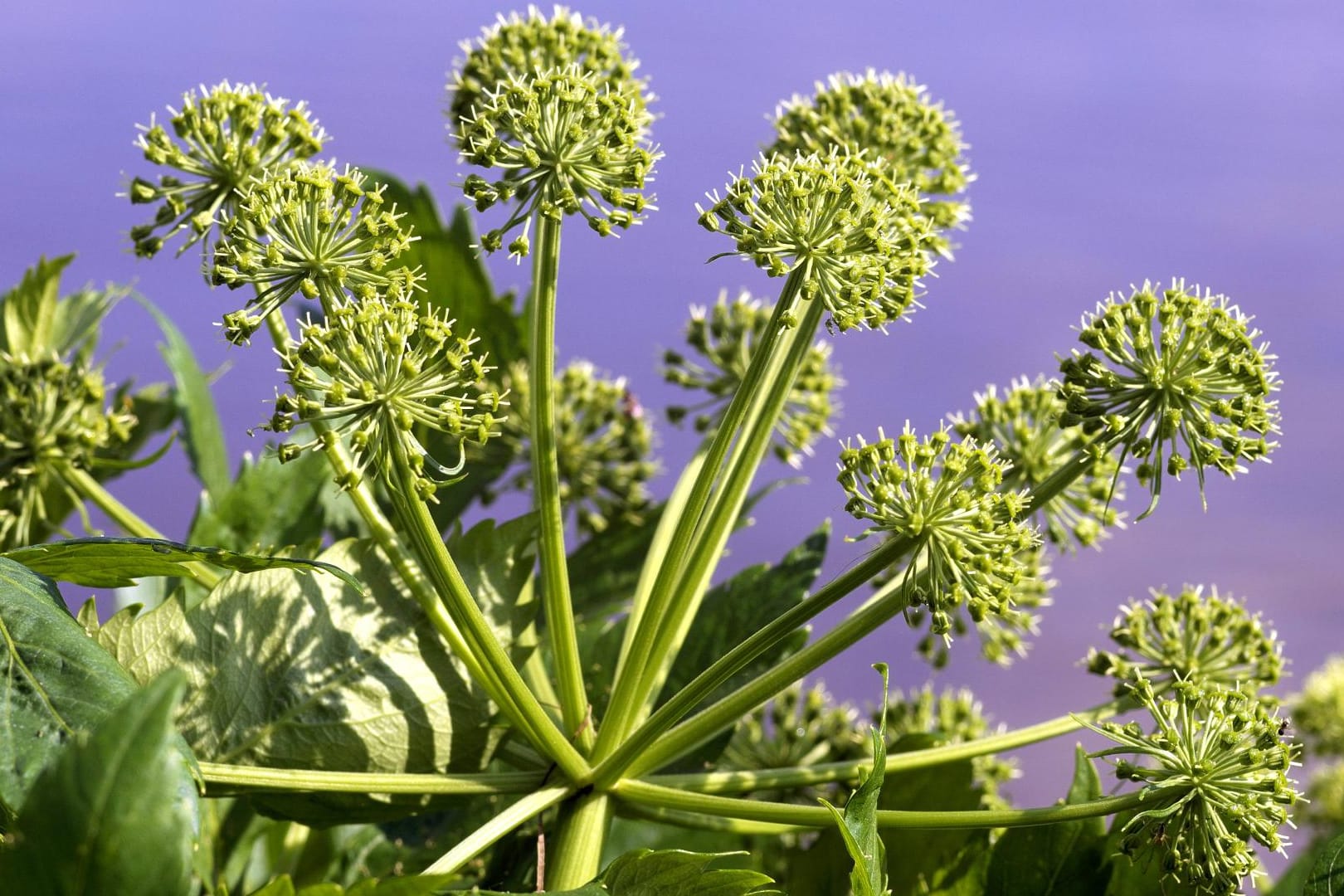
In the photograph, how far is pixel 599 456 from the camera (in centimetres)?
482

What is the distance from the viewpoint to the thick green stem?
3.04 meters

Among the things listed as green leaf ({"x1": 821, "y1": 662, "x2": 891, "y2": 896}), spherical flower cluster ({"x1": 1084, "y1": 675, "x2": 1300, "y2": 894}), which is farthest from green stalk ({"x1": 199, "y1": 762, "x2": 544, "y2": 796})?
spherical flower cluster ({"x1": 1084, "y1": 675, "x2": 1300, "y2": 894})

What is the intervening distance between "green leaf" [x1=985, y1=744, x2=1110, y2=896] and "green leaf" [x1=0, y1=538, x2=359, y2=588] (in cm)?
179

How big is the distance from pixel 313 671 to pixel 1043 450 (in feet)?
6.83

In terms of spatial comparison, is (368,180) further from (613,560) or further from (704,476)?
(704,476)

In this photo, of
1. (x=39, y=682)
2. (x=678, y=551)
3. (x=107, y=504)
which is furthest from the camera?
(x=107, y=504)

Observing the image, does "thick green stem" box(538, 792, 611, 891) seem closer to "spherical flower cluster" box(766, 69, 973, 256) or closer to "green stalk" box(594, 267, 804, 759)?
"green stalk" box(594, 267, 804, 759)

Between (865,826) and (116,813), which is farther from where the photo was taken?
(865,826)

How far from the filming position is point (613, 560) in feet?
15.3

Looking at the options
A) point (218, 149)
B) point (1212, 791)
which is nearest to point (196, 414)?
point (218, 149)

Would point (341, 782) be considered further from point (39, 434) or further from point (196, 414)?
point (196, 414)

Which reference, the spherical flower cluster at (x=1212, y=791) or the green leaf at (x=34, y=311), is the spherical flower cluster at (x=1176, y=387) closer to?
the spherical flower cluster at (x=1212, y=791)

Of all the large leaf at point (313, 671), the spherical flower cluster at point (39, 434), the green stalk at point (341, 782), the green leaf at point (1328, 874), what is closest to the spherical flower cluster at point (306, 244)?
the large leaf at point (313, 671)

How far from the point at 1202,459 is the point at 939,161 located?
1.45 metres
